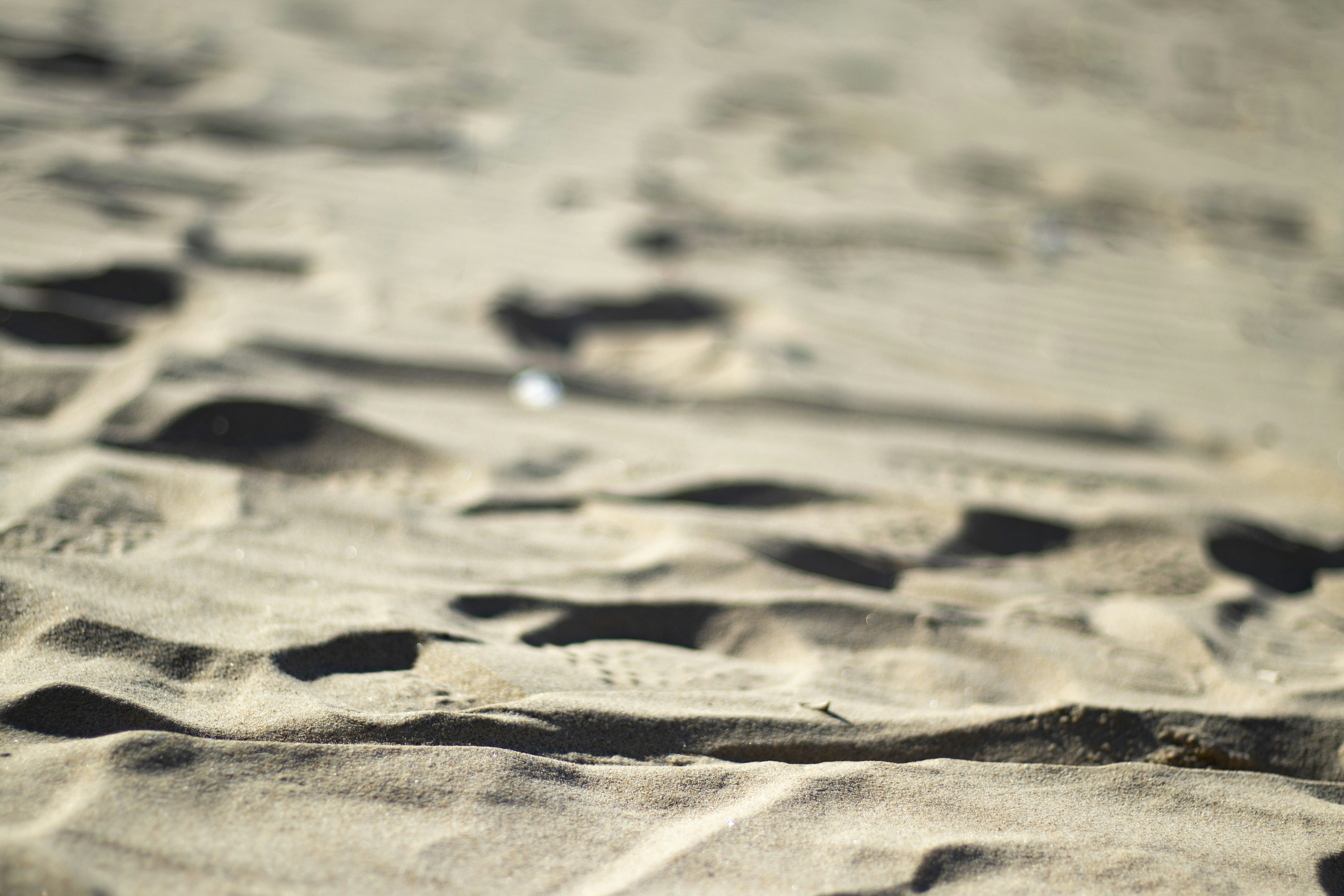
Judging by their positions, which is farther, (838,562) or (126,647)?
(838,562)

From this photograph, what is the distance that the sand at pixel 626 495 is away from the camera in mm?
1039

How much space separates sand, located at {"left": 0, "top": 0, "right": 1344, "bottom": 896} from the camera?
1.04 m

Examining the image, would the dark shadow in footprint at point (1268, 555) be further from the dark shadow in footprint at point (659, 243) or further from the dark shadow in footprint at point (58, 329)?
the dark shadow in footprint at point (58, 329)

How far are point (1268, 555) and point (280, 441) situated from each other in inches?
72.8

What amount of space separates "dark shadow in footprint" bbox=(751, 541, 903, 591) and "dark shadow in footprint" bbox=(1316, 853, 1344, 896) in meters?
0.66

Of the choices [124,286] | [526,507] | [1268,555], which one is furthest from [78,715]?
[1268,555]

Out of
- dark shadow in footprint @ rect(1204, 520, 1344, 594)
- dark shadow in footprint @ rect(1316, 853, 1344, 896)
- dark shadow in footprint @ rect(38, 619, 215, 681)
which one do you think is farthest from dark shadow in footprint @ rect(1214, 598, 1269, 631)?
dark shadow in footprint @ rect(38, 619, 215, 681)

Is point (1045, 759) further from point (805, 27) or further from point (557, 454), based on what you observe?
point (805, 27)

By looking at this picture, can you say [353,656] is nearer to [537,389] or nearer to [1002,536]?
[537,389]

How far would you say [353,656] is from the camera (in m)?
1.23

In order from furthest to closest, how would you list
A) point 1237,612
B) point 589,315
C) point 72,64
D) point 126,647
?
1. point 72,64
2. point 589,315
3. point 1237,612
4. point 126,647

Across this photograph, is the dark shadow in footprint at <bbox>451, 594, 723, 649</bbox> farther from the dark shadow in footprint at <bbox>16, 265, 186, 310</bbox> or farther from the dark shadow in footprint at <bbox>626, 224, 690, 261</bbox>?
the dark shadow in footprint at <bbox>626, 224, 690, 261</bbox>

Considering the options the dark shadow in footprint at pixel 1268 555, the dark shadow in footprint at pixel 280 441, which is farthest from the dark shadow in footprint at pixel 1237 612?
the dark shadow in footprint at pixel 280 441

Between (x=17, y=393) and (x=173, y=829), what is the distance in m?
1.09
